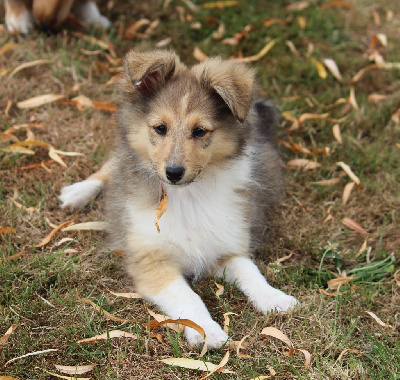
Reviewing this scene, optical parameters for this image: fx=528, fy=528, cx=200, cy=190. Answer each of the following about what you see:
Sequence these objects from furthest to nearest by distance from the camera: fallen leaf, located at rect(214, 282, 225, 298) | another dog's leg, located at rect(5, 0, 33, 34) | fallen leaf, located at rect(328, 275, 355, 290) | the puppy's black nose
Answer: another dog's leg, located at rect(5, 0, 33, 34)
fallen leaf, located at rect(328, 275, 355, 290)
fallen leaf, located at rect(214, 282, 225, 298)
the puppy's black nose

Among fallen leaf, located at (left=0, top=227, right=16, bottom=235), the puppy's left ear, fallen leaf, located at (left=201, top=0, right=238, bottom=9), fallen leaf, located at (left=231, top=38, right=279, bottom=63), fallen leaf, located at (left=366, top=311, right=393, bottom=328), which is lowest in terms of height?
fallen leaf, located at (left=366, top=311, right=393, bottom=328)

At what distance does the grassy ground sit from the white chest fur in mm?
263

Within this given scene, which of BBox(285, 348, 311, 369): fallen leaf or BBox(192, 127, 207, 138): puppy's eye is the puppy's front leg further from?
BBox(192, 127, 207, 138): puppy's eye

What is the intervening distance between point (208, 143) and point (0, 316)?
5.21 ft

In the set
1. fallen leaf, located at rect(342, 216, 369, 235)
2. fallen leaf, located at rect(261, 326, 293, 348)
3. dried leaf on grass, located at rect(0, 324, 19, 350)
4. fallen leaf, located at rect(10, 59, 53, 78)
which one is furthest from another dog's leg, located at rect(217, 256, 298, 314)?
fallen leaf, located at rect(10, 59, 53, 78)

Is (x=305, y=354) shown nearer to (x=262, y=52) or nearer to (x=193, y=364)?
(x=193, y=364)

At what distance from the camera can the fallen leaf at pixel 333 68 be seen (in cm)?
568

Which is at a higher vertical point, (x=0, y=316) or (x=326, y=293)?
(x=0, y=316)

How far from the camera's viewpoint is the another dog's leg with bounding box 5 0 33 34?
561cm

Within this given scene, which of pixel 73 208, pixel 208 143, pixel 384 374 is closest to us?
pixel 384 374

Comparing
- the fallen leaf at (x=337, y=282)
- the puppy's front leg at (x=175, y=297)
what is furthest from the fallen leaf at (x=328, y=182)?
the puppy's front leg at (x=175, y=297)

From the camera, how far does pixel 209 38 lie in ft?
19.5

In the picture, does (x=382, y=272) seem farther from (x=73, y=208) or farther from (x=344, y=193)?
(x=73, y=208)

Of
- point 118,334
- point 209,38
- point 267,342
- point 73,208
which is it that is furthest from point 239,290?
point 209,38
